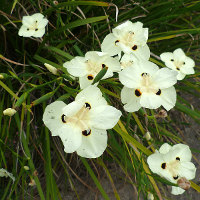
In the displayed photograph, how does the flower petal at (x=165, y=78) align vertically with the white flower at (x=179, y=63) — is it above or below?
above

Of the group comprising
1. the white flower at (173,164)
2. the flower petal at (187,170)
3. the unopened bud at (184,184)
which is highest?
the unopened bud at (184,184)

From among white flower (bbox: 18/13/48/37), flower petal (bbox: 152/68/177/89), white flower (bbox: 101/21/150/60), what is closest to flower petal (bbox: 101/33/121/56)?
white flower (bbox: 101/21/150/60)

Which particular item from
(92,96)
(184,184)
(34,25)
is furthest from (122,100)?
(34,25)

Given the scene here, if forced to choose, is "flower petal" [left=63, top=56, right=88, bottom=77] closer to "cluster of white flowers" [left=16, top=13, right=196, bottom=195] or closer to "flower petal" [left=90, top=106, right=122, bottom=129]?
"cluster of white flowers" [left=16, top=13, right=196, bottom=195]

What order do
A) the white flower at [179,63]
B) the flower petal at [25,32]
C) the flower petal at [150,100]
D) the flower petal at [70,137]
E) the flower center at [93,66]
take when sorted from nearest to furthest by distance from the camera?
1. the flower petal at [70,137]
2. the flower petal at [150,100]
3. the flower center at [93,66]
4. the flower petal at [25,32]
5. the white flower at [179,63]

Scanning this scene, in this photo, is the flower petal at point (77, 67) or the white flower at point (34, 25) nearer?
the flower petal at point (77, 67)

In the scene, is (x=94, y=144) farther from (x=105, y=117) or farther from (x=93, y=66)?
(x=93, y=66)

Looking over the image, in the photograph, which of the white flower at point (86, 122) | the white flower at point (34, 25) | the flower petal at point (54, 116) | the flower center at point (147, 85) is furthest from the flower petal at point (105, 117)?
the white flower at point (34, 25)

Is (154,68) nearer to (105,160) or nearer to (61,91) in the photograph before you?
(61,91)

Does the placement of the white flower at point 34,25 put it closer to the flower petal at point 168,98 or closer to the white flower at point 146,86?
the white flower at point 146,86
